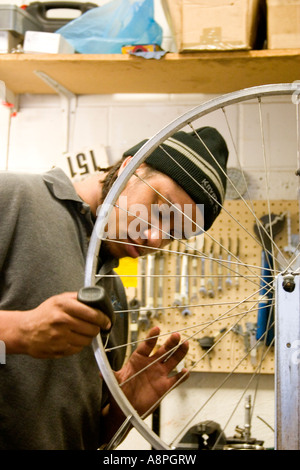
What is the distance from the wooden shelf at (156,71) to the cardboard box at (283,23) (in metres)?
0.03

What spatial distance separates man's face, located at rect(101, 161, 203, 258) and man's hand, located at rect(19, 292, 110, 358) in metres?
0.28

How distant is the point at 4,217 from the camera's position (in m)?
0.83

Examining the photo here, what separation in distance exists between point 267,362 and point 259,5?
1.03 metres

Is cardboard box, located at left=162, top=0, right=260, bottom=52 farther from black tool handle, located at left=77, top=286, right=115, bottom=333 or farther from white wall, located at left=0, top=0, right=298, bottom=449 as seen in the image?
black tool handle, located at left=77, top=286, right=115, bottom=333

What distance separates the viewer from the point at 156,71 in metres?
1.56

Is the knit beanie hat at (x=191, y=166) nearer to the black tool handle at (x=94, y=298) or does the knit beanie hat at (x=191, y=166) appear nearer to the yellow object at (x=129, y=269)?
the black tool handle at (x=94, y=298)

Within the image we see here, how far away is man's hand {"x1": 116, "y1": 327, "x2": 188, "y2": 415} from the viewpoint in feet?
3.10

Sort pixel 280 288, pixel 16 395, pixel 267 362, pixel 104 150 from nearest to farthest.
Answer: pixel 280 288
pixel 16 395
pixel 267 362
pixel 104 150

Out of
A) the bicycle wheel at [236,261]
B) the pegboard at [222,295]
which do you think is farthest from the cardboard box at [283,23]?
the pegboard at [222,295]

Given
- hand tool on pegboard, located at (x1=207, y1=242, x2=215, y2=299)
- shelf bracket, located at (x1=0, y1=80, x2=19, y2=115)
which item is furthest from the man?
shelf bracket, located at (x1=0, y1=80, x2=19, y2=115)

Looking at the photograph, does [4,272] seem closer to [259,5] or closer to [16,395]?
[16,395]

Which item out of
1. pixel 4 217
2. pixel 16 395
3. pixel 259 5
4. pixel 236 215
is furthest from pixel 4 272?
pixel 259 5

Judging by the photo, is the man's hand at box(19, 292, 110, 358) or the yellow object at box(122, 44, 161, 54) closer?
the man's hand at box(19, 292, 110, 358)

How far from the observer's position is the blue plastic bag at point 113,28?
159 centimetres
